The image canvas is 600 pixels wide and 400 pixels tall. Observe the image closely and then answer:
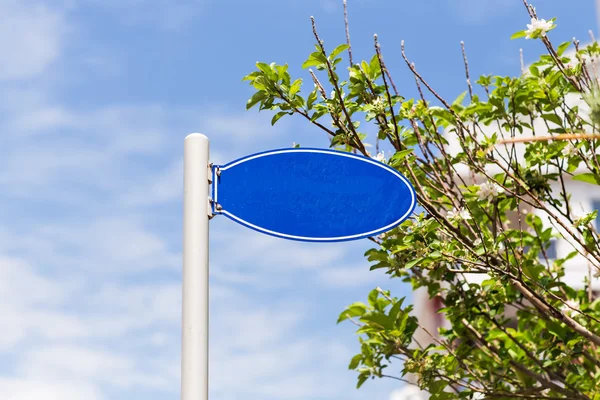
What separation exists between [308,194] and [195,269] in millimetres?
567

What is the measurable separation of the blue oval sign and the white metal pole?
106 mm

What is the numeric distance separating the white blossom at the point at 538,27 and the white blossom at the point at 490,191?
969 millimetres

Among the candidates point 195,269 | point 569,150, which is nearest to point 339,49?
point 569,150

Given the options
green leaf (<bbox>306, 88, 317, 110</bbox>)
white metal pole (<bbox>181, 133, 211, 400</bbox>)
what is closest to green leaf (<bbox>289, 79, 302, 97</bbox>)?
green leaf (<bbox>306, 88, 317, 110</bbox>)

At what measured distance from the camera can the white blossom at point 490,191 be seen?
4715mm

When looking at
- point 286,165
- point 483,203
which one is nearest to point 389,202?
→ point 286,165

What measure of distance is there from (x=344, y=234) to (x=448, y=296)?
2.77 meters

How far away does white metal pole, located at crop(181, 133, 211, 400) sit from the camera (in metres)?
2.27

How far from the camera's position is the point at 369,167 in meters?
2.81

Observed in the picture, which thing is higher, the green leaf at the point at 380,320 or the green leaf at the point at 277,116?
the green leaf at the point at 277,116

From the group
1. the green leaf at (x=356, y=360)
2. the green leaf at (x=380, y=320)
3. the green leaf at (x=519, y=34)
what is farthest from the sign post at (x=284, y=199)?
the green leaf at (x=356, y=360)

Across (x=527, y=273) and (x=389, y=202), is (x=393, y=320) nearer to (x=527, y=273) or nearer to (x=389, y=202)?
(x=527, y=273)

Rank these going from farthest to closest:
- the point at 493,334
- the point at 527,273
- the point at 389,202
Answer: the point at 493,334
the point at 527,273
the point at 389,202

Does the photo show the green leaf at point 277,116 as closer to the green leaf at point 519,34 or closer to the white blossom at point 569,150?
the green leaf at point 519,34
